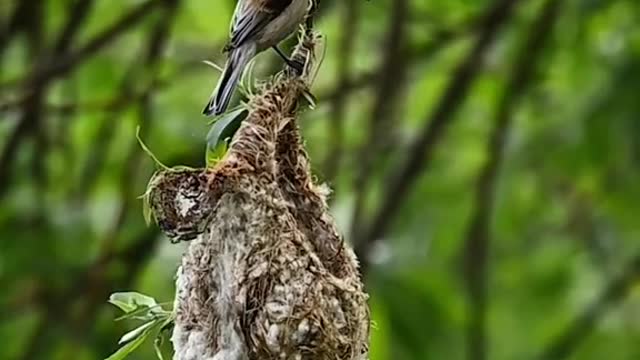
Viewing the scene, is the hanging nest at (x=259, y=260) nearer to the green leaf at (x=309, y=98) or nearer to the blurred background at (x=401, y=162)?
the green leaf at (x=309, y=98)

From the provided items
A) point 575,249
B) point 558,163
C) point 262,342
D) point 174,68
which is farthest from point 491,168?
point 262,342

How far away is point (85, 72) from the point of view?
538 centimetres

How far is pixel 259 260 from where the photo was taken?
7.72ft

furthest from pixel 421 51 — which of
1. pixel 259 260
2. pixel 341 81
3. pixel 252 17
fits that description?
pixel 259 260

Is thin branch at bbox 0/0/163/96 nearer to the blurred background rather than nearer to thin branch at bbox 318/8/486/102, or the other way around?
the blurred background

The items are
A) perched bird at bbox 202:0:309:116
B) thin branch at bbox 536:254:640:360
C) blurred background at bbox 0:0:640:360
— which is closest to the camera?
perched bird at bbox 202:0:309:116

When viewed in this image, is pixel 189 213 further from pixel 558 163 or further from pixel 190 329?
pixel 558 163

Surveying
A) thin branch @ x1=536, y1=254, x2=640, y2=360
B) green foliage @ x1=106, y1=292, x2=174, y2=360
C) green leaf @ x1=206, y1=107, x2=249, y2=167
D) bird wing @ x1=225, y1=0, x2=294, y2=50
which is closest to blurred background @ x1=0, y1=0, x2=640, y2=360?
thin branch @ x1=536, y1=254, x2=640, y2=360

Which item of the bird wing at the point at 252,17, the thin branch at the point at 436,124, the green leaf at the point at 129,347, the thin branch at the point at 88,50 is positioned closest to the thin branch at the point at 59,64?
the thin branch at the point at 88,50

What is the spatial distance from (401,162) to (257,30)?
269cm

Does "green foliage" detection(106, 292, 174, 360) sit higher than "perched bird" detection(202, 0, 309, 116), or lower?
lower

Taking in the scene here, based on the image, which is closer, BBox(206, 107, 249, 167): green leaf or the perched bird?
BBox(206, 107, 249, 167): green leaf

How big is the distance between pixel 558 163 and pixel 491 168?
414 mm

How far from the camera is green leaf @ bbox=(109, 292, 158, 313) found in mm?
2447
